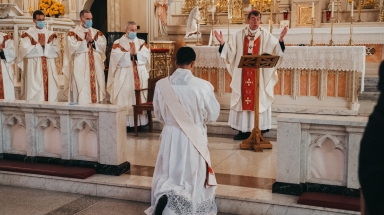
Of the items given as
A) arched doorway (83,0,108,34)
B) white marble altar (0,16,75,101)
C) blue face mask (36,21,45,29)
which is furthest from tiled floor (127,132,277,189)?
arched doorway (83,0,108,34)

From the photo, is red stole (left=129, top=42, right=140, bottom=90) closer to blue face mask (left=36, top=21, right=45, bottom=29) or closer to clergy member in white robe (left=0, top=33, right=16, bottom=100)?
blue face mask (left=36, top=21, right=45, bottom=29)

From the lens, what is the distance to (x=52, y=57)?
888 centimetres

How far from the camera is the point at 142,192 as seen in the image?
15.6 feet

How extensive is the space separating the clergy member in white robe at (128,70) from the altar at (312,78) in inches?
40.3

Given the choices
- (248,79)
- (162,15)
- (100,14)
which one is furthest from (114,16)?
(248,79)

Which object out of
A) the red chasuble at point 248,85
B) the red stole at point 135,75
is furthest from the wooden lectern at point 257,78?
the red stole at point 135,75

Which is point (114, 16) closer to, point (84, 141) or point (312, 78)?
point (312, 78)

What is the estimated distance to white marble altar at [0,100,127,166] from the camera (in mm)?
5109

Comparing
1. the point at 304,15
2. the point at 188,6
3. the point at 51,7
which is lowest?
the point at 304,15

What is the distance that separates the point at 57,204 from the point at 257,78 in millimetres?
3020

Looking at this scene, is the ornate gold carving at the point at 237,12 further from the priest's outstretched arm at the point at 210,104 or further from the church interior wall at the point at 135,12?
the priest's outstretched arm at the point at 210,104

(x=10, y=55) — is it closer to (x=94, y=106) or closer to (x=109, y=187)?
(x=94, y=106)

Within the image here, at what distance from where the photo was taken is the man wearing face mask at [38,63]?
28.0 ft

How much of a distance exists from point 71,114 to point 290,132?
8.16ft
